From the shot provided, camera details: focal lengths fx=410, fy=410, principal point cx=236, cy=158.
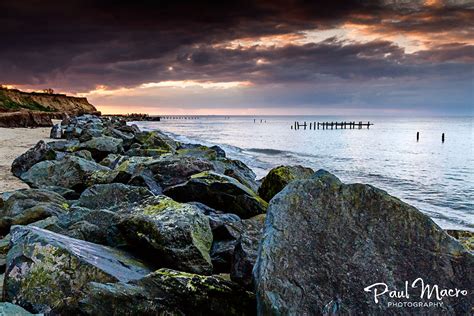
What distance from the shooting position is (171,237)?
4.74 metres

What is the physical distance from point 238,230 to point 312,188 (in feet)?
6.61

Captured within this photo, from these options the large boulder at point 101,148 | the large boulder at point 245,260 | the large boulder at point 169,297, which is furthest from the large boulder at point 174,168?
the large boulder at point 101,148

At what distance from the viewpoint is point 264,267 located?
11.0 ft

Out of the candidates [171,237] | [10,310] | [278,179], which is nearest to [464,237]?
[278,179]

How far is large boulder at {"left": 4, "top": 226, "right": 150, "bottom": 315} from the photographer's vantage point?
147 inches

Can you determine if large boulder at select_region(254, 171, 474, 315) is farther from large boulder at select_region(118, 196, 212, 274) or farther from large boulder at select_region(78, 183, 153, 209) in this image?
large boulder at select_region(78, 183, 153, 209)

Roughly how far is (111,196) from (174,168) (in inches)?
98.8

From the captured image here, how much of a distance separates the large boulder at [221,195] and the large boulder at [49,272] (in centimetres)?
338

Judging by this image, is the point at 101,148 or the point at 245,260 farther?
the point at 101,148

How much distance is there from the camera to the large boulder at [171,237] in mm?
4648

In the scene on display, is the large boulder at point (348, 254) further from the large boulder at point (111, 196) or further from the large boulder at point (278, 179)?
the large boulder at point (278, 179)

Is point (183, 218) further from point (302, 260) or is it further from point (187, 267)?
point (302, 260)

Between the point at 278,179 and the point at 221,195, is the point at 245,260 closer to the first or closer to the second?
the point at 221,195

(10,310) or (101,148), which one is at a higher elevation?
(101,148)
